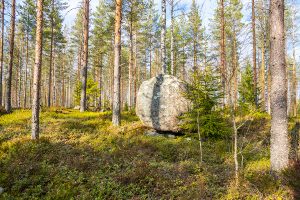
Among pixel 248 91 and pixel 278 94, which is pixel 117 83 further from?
pixel 248 91

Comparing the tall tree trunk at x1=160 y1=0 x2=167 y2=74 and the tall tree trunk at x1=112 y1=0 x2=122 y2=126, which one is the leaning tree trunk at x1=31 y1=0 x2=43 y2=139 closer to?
the tall tree trunk at x1=112 y1=0 x2=122 y2=126

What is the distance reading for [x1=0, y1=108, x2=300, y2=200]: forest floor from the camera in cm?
526

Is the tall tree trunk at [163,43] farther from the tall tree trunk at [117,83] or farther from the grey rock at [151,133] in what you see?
the grey rock at [151,133]

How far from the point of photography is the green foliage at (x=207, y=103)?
935 centimetres

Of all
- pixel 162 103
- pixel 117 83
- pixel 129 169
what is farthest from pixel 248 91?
pixel 129 169

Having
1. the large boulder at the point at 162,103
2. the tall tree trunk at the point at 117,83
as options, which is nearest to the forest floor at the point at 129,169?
the large boulder at the point at 162,103

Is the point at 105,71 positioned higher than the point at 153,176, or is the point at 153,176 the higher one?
the point at 105,71

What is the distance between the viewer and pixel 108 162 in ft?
23.7

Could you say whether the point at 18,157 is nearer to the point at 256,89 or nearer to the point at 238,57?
the point at 238,57

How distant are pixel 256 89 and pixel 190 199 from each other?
13.8m

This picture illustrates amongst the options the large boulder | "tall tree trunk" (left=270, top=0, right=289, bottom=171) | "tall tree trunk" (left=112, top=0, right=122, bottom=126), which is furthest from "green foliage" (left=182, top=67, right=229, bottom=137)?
"tall tree trunk" (left=112, top=0, right=122, bottom=126)

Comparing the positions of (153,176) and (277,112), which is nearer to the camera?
(277,112)

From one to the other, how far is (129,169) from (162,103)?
4.83 m

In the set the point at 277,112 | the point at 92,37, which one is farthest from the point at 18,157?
the point at 92,37
